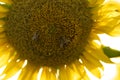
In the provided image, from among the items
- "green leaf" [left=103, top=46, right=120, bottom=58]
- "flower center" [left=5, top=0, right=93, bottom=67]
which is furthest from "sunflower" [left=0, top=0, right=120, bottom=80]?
"green leaf" [left=103, top=46, right=120, bottom=58]

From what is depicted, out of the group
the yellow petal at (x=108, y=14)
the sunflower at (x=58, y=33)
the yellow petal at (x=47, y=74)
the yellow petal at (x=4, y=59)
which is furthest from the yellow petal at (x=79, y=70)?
the yellow petal at (x=4, y=59)

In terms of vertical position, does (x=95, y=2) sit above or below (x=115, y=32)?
above

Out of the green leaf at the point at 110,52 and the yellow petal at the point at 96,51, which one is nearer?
the green leaf at the point at 110,52

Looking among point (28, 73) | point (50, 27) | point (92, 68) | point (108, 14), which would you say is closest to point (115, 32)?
point (108, 14)

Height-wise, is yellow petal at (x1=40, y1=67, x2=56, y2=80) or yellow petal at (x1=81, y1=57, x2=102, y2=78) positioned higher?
yellow petal at (x1=81, y1=57, x2=102, y2=78)

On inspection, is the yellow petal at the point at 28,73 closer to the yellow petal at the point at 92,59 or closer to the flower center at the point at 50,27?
the flower center at the point at 50,27

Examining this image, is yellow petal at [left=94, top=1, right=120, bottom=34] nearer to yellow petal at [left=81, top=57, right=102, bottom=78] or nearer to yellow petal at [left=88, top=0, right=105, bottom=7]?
yellow petal at [left=88, top=0, right=105, bottom=7]

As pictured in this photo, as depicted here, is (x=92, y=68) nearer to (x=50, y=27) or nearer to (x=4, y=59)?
(x=50, y=27)
